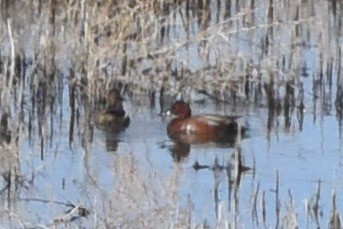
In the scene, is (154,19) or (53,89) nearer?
(53,89)

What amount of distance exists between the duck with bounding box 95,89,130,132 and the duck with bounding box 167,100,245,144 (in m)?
0.31

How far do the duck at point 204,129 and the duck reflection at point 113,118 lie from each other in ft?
1.01

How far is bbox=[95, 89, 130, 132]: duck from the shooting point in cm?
987

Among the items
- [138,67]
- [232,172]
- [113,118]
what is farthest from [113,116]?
[232,172]

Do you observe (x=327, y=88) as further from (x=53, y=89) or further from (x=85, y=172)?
(x=85, y=172)

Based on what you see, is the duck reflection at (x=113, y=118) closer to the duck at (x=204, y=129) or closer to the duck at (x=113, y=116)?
the duck at (x=113, y=116)

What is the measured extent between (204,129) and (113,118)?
57cm

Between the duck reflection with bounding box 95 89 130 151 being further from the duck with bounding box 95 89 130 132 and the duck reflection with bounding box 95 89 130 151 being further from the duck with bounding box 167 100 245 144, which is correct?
the duck with bounding box 167 100 245 144

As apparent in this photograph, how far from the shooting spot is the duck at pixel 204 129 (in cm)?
977

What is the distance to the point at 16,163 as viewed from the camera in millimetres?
7906

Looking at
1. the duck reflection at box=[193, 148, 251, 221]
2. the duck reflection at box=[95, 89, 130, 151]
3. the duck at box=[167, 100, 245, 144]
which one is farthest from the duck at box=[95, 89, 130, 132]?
the duck reflection at box=[193, 148, 251, 221]

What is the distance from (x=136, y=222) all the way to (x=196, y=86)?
4.02 metres

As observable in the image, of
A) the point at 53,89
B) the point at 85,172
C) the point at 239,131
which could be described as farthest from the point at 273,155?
the point at 53,89

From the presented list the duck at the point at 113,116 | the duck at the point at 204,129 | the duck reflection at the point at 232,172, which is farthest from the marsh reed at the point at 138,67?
the duck reflection at the point at 232,172
